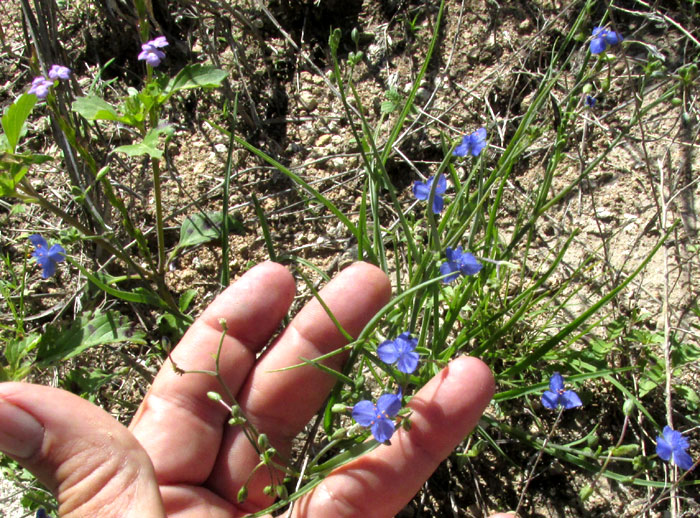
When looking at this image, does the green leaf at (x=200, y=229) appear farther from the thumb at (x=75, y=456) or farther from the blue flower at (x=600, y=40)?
the blue flower at (x=600, y=40)

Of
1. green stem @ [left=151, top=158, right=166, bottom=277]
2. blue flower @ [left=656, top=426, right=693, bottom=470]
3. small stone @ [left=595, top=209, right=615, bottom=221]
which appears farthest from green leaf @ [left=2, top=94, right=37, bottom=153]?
small stone @ [left=595, top=209, right=615, bottom=221]

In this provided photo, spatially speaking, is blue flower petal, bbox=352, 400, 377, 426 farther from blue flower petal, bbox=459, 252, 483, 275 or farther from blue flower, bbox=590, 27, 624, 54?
blue flower, bbox=590, 27, 624, 54

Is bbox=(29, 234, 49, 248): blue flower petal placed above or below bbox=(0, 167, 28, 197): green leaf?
below

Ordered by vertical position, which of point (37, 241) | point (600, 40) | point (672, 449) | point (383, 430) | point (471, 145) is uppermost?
point (600, 40)

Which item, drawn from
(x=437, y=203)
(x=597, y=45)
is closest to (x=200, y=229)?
(x=437, y=203)

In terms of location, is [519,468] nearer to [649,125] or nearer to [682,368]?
[682,368]

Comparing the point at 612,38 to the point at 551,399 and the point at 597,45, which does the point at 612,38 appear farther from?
the point at 551,399
